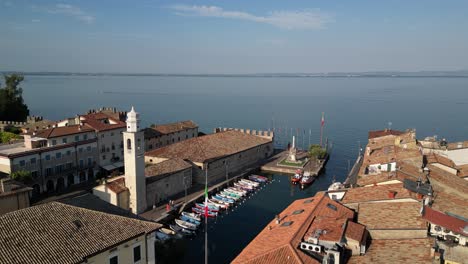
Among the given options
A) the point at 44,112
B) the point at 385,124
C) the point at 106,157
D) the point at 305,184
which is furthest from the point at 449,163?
the point at 44,112

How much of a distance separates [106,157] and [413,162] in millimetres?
37500

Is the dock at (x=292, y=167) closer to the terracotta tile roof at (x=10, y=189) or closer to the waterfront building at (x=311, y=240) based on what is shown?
the waterfront building at (x=311, y=240)

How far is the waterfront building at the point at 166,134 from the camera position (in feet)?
193

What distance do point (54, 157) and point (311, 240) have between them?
34.0 meters

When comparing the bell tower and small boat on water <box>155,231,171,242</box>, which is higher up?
the bell tower

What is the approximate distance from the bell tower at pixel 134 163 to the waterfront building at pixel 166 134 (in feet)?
70.1

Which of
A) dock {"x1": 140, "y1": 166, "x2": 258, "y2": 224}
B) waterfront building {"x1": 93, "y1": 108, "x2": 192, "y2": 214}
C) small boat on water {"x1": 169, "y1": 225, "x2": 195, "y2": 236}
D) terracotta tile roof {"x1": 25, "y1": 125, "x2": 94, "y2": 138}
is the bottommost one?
small boat on water {"x1": 169, "y1": 225, "x2": 195, "y2": 236}

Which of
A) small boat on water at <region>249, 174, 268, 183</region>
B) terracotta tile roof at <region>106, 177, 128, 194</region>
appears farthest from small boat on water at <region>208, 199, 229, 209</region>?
small boat on water at <region>249, 174, 268, 183</region>

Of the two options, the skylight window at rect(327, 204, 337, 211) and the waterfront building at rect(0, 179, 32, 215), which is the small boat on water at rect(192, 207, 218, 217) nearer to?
the skylight window at rect(327, 204, 337, 211)

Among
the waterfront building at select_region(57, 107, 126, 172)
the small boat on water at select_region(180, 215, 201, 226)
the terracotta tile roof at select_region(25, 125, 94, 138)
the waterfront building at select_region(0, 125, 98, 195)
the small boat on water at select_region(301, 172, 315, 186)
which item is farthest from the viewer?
the small boat on water at select_region(301, 172, 315, 186)

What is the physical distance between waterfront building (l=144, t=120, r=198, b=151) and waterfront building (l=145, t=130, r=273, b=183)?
743 centimetres

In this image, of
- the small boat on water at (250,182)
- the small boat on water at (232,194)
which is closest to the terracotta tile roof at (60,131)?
the small boat on water at (232,194)

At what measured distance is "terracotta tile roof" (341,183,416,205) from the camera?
26.2 m

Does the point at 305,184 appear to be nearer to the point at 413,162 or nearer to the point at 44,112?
the point at 413,162
